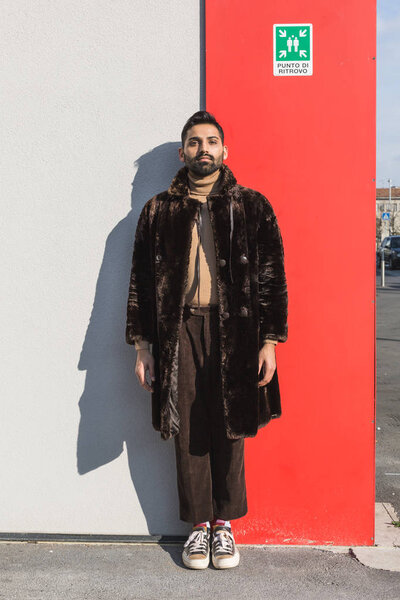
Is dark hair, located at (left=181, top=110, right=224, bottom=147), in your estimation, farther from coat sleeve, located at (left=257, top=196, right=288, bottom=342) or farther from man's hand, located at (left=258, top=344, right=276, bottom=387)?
man's hand, located at (left=258, top=344, right=276, bottom=387)

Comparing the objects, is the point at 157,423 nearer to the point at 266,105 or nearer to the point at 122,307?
the point at 122,307

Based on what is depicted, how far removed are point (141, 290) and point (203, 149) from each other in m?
0.72

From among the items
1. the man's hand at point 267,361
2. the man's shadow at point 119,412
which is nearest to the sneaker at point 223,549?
the man's shadow at point 119,412

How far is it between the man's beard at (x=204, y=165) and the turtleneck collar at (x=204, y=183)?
48 millimetres

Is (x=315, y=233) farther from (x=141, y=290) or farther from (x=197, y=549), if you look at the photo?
(x=197, y=549)

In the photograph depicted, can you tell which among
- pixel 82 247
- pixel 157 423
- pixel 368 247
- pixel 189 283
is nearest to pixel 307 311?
pixel 368 247

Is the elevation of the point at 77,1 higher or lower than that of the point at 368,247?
higher

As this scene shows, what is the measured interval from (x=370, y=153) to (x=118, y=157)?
1243mm

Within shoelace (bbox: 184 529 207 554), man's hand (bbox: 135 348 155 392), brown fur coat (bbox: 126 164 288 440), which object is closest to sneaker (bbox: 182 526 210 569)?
shoelace (bbox: 184 529 207 554)

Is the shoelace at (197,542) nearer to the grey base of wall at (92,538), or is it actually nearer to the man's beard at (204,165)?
the grey base of wall at (92,538)

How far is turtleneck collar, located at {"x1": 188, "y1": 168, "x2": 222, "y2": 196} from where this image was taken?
3.14m

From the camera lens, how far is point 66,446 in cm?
352

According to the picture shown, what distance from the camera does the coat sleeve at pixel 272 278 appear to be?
3.09 m

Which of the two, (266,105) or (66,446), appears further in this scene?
(66,446)
